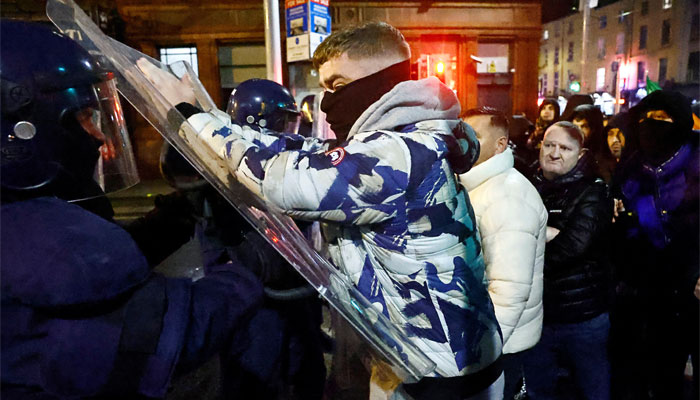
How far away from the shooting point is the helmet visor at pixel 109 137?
58.8 inches

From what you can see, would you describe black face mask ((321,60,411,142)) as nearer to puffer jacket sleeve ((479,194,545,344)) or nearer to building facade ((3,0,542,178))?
puffer jacket sleeve ((479,194,545,344))

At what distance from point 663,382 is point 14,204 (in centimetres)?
376

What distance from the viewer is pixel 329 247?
1731mm

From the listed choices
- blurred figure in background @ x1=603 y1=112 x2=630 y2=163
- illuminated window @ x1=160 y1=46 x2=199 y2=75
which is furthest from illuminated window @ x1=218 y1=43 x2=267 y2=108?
blurred figure in background @ x1=603 y1=112 x2=630 y2=163

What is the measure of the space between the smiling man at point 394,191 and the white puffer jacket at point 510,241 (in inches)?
10.8

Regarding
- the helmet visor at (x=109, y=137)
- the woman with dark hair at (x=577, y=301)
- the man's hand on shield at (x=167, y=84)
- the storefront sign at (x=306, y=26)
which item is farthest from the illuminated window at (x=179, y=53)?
the man's hand on shield at (x=167, y=84)

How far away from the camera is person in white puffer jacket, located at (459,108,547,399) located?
1.97 m

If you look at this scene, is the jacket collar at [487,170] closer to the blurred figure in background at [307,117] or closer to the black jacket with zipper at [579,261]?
the black jacket with zipper at [579,261]

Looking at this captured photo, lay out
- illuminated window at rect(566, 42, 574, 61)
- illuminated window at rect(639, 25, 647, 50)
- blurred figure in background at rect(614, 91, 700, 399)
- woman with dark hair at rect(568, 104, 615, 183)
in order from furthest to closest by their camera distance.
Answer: illuminated window at rect(566, 42, 574, 61) → illuminated window at rect(639, 25, 647, 50) → woman with dark hair at rect(568, 104, 615, 183) → blurred figure in background at rect(614, 91, 700, 399)

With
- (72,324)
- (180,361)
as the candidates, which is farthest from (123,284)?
(180,361)

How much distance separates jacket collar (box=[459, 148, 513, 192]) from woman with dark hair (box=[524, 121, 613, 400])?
749 mm

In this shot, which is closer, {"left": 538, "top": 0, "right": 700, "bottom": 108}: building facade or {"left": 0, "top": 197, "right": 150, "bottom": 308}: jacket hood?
{"left": 0, "top": 197, "right": 150, "bottom": 308}: jacket hood

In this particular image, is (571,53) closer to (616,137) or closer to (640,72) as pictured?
(640,72)

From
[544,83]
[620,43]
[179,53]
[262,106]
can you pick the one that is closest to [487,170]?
[262,106]
